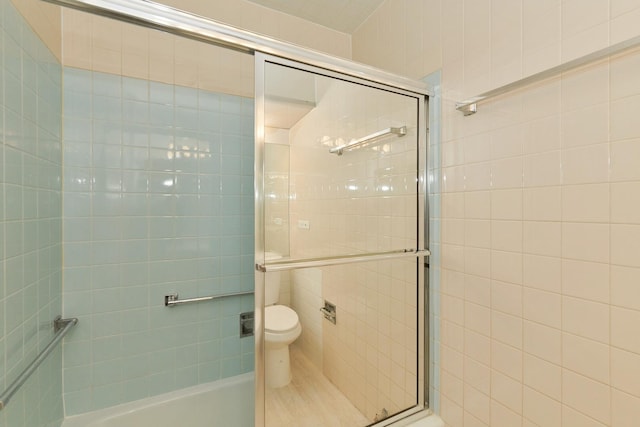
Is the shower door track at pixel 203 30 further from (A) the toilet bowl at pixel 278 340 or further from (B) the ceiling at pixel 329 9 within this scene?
(A) the toilet bowl at pixel 278 340

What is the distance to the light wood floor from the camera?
1.06 meters

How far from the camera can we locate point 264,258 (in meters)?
1.01

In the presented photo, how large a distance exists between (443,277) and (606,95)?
840 mm

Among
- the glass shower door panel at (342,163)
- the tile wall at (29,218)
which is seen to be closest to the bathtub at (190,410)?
the tile wall at (29,218)

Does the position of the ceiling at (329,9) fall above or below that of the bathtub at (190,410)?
above

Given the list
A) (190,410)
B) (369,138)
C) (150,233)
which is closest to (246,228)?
(150,233)

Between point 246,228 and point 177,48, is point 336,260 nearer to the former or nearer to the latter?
point 246,228

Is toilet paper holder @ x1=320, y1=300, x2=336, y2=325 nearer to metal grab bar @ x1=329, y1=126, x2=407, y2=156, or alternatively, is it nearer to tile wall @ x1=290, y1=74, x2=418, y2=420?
tile wall @ x1=290, y1=74, x2=418, y2=420

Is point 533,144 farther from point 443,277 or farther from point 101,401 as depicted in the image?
point 101,401

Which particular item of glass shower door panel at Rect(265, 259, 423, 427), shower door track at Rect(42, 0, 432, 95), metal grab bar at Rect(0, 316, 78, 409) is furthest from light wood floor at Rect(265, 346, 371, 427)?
shower door track at Rect(42, 0, 432, 95)

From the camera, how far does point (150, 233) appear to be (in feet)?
5.03

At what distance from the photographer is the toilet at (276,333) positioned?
3.37 feet

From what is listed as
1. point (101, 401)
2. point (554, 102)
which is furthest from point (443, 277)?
point (101, 401)

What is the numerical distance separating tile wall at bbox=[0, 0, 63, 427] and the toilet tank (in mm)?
846
